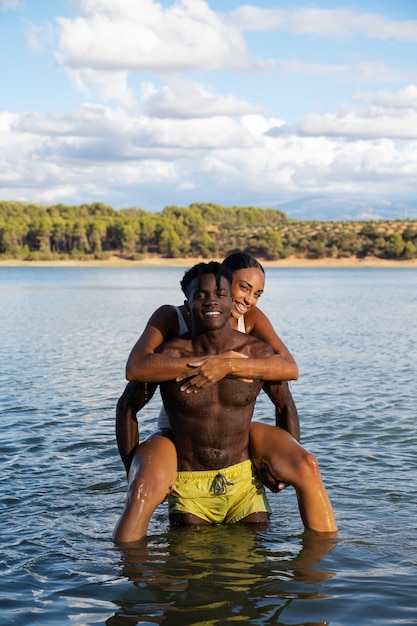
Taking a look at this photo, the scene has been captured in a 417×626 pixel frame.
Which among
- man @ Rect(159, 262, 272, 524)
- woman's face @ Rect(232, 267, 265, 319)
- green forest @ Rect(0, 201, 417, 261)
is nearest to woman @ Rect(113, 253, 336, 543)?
woman's face @ Rect(232, 267, 265, 319)

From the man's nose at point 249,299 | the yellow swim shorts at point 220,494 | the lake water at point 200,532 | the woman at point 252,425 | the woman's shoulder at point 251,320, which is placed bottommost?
the lake water at point 200,532

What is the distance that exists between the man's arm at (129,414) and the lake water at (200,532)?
27.7 inches

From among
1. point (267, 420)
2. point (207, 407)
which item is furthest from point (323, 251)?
point (207, 407)

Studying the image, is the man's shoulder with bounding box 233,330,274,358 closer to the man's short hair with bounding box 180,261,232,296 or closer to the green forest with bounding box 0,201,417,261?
the man's short hair with bounding box 180,261,232,296

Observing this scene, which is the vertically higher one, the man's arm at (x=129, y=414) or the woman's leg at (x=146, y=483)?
the man's arm at (x=129, y=414)

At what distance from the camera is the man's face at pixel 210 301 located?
18.7 feet

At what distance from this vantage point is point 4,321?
30.3 meters

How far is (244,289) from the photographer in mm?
6277

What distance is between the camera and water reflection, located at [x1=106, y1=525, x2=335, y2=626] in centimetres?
526

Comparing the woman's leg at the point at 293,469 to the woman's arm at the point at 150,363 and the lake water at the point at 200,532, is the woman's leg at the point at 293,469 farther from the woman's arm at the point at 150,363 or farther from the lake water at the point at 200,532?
the woman's arm at the point at 150,363

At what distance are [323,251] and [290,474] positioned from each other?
9516 cm

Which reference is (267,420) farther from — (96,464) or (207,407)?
(207,407)

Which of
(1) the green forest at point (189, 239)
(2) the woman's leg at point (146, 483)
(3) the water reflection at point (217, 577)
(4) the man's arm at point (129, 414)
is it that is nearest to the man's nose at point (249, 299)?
(4) the man's arm at point (129, 414)

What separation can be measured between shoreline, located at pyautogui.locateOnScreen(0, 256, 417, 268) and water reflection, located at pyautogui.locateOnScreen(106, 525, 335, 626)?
86.0 m
